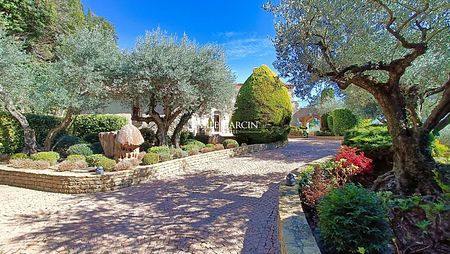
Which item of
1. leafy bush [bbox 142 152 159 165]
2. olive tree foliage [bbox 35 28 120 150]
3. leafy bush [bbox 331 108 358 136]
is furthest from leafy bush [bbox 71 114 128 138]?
leafy bush [bbox 331 108 358 136]

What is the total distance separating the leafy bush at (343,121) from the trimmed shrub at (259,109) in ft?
32.8

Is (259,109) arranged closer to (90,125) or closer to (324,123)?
(90,125)

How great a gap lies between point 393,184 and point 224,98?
26.6 feet

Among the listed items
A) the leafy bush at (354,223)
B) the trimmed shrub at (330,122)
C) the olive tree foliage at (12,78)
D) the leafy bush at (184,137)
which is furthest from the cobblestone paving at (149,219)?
the trimmed shrub at (330,122)

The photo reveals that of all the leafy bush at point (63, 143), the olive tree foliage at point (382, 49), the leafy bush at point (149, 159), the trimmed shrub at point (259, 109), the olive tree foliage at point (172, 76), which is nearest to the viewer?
the olive tree foliage at point (382, 49)

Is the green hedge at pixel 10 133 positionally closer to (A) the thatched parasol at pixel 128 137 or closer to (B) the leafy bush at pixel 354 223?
(A) the thatched parasol at pixel 128 137

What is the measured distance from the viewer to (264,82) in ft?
50.4

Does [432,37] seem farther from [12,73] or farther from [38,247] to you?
[12,73]

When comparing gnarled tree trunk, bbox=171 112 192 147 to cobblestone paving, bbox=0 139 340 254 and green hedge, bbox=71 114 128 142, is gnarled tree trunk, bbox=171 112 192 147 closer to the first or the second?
green hedge, bbox=71 114 128 142

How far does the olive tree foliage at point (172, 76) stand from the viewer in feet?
33.1

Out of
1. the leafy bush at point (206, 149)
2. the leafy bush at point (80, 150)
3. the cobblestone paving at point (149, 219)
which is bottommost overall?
the cobblestone paving at point (149, 219)

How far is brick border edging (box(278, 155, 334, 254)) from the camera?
2598 millimetres

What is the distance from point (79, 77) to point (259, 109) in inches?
387

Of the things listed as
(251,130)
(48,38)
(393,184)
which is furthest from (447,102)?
(48,38)
